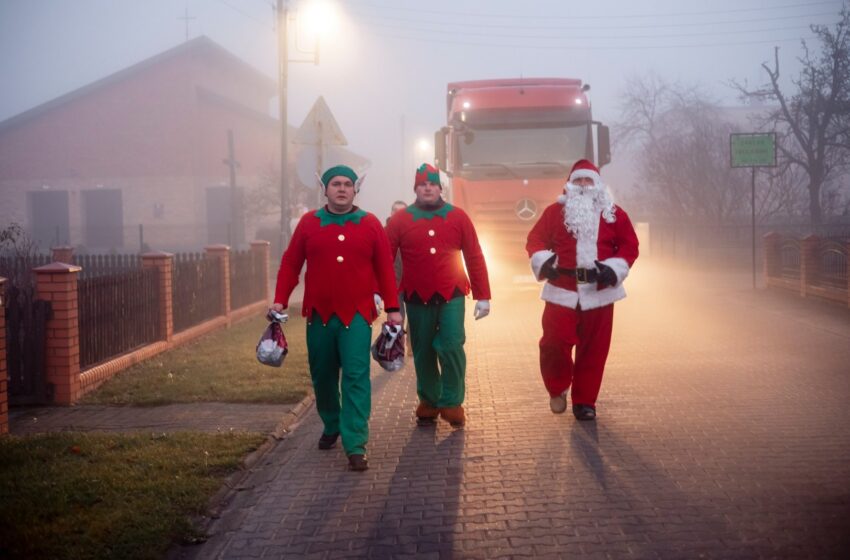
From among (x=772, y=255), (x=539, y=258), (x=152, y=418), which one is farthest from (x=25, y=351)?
(x=772, y=255)

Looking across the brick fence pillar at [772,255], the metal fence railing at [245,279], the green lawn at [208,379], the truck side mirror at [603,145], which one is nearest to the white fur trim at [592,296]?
the green lawn at [208,379]

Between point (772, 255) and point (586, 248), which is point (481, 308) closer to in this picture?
point (586, 248)

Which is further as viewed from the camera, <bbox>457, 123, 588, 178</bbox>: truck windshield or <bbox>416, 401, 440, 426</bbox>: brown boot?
<bbox>457, 123, 588, 178</bbox>: truck windshield

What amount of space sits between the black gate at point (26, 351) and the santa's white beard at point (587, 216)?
4.93 m

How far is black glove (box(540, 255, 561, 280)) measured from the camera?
793 cm

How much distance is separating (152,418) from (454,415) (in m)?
2.59

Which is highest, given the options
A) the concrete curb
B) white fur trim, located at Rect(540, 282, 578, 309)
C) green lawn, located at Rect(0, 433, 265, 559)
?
white fur trim, located at Rect(540, 282, 578, 309)

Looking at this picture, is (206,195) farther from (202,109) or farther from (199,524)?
(199,524)

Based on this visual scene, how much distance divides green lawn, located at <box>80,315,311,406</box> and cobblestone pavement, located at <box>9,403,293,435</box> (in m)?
0.27

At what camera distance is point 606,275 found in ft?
25.3

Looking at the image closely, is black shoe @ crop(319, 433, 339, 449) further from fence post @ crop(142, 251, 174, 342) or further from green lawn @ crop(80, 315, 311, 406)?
fence post @ crop(142, 251, 174, 342)

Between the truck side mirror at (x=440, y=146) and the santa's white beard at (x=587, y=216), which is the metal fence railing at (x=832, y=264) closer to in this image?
the truck side mirror at (x=440, y=146)

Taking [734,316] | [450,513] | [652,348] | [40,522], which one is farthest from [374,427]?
[734,316]

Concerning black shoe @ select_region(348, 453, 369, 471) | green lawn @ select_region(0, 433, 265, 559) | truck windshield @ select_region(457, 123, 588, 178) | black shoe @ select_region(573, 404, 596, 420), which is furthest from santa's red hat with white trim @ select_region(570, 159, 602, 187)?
truck windshield @ select_region(457, 123, 588, 178)
